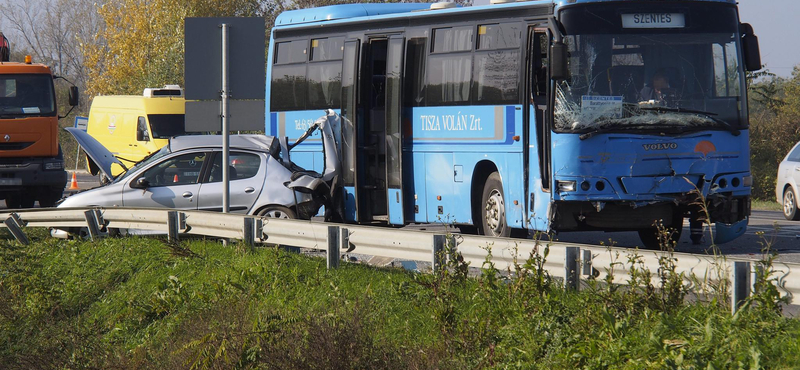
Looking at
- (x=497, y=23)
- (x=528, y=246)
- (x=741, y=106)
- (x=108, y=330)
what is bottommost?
(x=108, y=330)

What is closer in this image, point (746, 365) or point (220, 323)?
point (746, 365)

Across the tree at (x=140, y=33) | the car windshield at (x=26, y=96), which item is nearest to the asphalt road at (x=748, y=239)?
the car windshield at (x=26, y=96)

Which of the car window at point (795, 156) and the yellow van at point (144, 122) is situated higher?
the yellow van at point (144, 122)

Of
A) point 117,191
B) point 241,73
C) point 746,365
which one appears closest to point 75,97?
point 117,191

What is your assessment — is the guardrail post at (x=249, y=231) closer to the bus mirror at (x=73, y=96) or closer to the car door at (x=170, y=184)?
the car door at (x=170, y=184)

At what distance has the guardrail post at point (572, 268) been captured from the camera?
301 inches

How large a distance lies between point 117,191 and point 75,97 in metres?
9.80

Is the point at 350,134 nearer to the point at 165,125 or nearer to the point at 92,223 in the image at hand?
the point at 92,223

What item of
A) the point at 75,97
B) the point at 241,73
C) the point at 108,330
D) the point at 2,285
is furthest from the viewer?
the point at 75,97

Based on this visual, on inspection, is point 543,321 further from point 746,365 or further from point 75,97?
point 75,97

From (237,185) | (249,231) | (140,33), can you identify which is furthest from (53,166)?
(140,33)

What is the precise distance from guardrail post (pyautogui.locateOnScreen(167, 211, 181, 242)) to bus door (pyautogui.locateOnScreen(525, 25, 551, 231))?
429 cm

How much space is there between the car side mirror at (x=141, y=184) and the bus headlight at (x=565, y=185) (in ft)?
18.3

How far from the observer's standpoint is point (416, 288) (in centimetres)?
816
